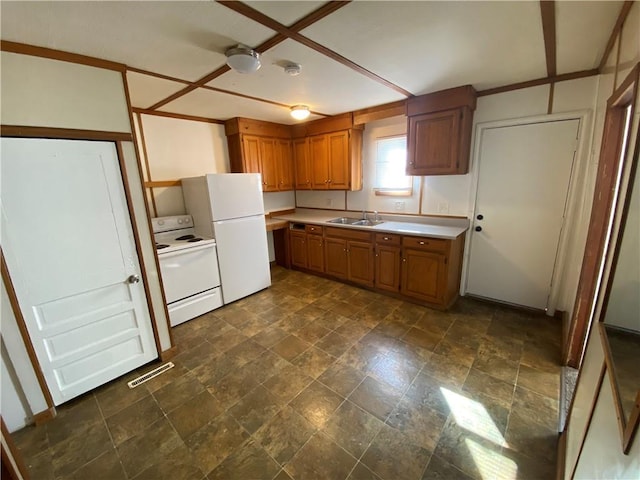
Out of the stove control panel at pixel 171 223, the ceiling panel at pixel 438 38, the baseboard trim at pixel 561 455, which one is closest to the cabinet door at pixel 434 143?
the ceiling panel at pixel 438 38

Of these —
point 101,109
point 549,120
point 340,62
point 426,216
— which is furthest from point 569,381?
point 101,109

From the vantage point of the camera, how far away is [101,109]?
6.06 ft

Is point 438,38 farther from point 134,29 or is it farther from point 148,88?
point 148,88

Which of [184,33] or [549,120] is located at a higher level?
[184,33]

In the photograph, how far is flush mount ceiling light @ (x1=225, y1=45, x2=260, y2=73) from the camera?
1703mm

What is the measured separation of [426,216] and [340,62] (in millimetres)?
2159

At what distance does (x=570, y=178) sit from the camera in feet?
8.30

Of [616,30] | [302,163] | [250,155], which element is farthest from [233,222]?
[616,30]

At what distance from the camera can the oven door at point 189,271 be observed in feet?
9.11

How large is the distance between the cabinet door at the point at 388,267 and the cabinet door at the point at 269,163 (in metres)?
1.96

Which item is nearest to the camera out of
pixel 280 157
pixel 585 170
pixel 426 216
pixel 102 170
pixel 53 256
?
pixel 53 256

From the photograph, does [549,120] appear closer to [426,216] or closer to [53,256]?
[426,216]

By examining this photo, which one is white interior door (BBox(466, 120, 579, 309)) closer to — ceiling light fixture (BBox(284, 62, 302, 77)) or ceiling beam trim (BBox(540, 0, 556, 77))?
ceiling beam trim (BBox(540, 0, 556, 77))

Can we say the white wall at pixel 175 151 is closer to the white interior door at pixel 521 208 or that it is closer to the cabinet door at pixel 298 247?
the cabinet door at pixel 298 247
